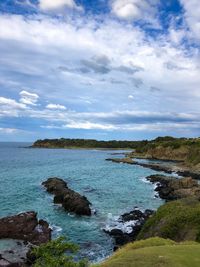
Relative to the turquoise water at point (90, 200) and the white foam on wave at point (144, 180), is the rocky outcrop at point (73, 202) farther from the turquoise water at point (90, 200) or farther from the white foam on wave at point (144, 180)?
the white foam on wave at point (144, 180)

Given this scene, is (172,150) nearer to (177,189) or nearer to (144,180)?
(144,180)

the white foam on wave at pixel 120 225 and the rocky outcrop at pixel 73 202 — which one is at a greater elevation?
the rocky outcrop at pixel 73 202

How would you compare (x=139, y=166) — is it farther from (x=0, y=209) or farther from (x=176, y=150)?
(x=0, y=209)

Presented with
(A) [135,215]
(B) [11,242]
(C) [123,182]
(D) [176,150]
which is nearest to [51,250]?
(B) [11,242]

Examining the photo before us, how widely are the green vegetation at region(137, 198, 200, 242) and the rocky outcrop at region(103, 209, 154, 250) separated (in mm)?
5826

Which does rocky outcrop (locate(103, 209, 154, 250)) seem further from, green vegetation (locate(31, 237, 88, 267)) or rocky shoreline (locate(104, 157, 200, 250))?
green vegetation (locate(31, 237, 88, 267))

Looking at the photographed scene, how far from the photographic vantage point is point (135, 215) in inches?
1955

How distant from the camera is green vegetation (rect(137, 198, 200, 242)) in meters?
29.5

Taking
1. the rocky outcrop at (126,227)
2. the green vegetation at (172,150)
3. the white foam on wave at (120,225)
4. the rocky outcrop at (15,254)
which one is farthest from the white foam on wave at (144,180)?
the green vegetation at (172,150)

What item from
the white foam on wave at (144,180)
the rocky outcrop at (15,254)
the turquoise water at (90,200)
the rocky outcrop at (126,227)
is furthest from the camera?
the white foam on wave at (144,180)

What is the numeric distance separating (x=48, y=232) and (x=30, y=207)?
1646 centimetres

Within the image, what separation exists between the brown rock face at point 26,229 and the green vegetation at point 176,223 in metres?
11.6

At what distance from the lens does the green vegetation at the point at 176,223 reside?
96.7 ft

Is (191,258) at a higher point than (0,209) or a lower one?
higher
